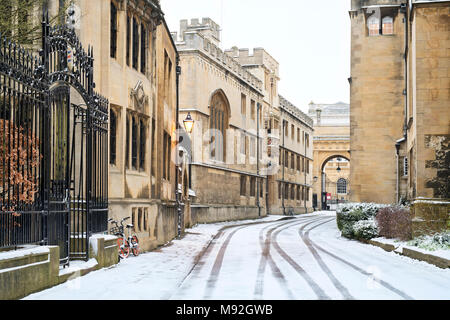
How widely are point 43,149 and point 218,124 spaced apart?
32687 mm

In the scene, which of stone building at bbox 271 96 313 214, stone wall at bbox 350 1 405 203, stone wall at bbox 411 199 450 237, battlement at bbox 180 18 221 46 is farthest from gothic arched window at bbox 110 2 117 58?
stone building at bbox 271 96 313 214

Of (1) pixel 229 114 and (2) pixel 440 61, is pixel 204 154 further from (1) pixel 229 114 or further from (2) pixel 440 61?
(2) pixel 440 61

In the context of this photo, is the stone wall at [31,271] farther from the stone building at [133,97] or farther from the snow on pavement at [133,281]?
the stone building at [133,97]

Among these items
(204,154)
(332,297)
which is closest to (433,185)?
(332,297)

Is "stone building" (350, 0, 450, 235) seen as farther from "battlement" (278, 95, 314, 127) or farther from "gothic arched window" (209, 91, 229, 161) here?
"battlement" (278, 95, 314, 127)

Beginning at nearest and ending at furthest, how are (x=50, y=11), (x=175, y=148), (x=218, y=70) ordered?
1. (x=50, y=11)
2. (x=175, y=148)
3. (x=218, y=70)

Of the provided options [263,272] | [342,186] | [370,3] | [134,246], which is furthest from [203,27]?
[342,186]

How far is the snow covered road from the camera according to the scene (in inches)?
416

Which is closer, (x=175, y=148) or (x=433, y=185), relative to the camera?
(x=433, y=185)

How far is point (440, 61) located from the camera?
22.4m

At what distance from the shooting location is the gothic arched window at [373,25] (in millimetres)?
34250

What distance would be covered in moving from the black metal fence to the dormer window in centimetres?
2241

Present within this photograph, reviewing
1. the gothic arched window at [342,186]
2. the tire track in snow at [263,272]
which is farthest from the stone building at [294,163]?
the tire track in snow at [263,272]

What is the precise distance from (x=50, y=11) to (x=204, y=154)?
78.4 feet
